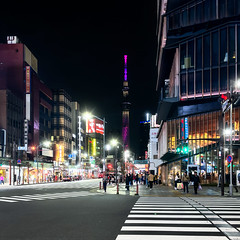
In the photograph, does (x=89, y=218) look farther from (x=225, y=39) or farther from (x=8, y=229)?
(x=225, y=39)

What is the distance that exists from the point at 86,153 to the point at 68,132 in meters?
37.1

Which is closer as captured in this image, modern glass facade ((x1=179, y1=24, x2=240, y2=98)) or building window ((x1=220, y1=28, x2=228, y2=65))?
modern glass facade ((x1=179, y1=24, x2=240, y2=98))

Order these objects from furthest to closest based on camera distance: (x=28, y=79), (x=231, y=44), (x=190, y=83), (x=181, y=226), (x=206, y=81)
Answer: (x=28, y=79), (x=190, y=83), (x=206, y=81), (x=231, y=44), (x=181, y=226)

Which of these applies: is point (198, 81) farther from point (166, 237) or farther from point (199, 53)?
point (166, 237)

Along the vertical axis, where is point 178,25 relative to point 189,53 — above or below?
above

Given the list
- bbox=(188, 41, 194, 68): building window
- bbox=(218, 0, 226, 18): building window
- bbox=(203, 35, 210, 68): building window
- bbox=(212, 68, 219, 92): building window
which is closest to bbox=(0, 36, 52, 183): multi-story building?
bbox=(188, 41, 194, 68): building window

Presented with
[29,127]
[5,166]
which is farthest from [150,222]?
[29,127]

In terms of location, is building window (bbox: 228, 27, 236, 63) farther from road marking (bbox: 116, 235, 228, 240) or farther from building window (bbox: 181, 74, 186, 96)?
road marking (bbox: 116, 235, 228, 240)

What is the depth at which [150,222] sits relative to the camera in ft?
42.7

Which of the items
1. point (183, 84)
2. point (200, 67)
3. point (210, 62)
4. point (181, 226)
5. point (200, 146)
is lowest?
point (181, 226)

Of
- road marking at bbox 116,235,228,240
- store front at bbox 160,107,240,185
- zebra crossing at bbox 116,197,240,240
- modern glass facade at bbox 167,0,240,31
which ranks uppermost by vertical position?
modern glass facade at bbox 167,0,240,31

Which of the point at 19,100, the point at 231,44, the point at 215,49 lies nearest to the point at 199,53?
the point at 215,49

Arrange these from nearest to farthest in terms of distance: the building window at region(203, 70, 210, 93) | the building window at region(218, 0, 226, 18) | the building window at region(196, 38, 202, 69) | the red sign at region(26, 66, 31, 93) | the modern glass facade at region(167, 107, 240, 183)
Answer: the modern glass facade at region(167, 107, 240, 183) < the building window at region(203, 70, 210, 93) < the building window at region(218, 0, 226, 18) < the building window at region(196, 38, 202, 69) < the red sign at region(26, 66, 31, 93)

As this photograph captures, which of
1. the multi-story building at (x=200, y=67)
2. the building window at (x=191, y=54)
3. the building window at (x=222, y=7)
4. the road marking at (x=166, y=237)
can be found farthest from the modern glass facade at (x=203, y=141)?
the road marking at (x=166, y=237)
